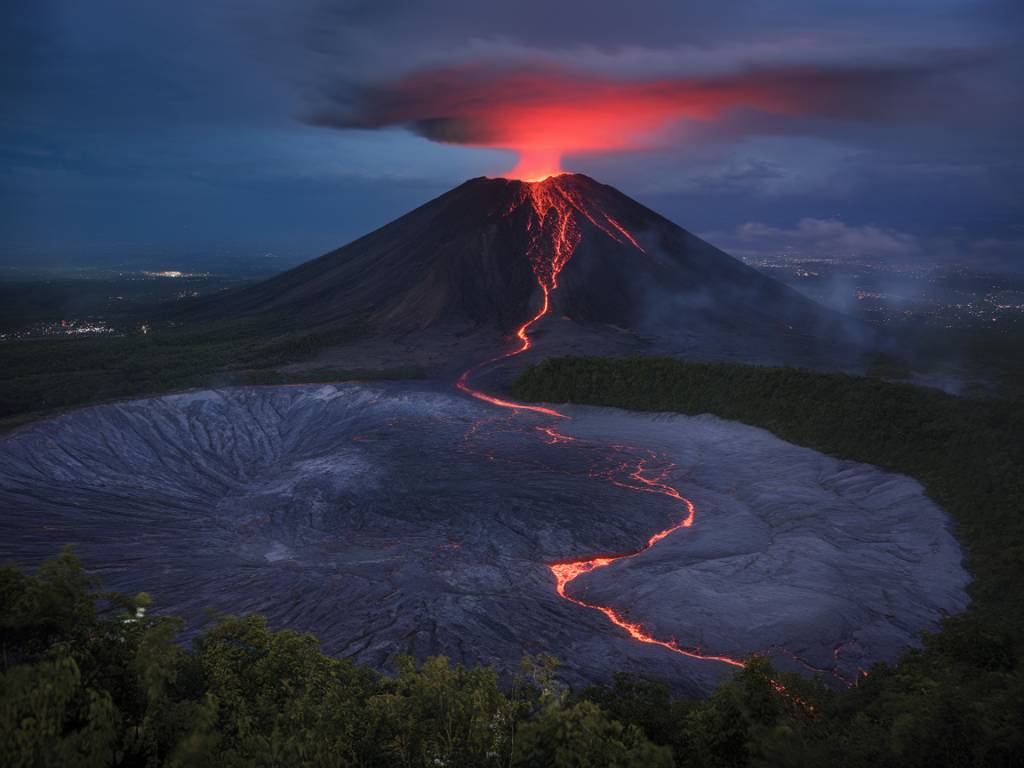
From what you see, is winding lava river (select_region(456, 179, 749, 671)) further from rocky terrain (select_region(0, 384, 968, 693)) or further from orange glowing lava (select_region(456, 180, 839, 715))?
rocky terrain (select_region(0, 384, 968, 693))

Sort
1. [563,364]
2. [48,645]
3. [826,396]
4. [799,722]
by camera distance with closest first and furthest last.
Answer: [48,645], [799,722], [826,396], [563,364]

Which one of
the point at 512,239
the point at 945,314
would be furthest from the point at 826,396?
the point at 945,314

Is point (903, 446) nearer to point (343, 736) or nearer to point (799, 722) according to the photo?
point (799, 722)

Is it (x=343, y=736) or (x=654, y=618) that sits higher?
(x=343, y=736)

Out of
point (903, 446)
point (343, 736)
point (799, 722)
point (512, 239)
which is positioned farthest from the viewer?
point (512, 239)

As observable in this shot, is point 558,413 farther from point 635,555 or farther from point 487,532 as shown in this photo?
point 635,555

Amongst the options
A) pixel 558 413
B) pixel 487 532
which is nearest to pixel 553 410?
pixel 558 413

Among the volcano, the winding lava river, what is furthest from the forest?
the volcano
